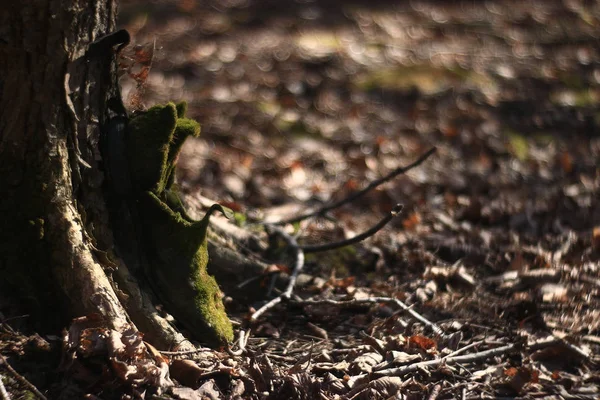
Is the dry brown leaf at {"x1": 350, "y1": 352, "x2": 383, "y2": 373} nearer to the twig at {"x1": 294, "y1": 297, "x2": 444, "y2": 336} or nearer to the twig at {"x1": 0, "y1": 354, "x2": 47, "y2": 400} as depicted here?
the twig at {"x1": 294, "y1": 297, "x2": 444, "y2": 336}

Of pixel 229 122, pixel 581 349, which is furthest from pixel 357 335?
pixel 229 122

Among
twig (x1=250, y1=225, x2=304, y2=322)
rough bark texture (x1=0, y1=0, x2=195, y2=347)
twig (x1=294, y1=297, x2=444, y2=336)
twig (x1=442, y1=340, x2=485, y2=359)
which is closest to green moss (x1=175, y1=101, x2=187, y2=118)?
rough bark texture (x1=0, y1=0, x2=195, y2=347)

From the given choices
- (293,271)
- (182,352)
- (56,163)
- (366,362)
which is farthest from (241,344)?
(56,163)

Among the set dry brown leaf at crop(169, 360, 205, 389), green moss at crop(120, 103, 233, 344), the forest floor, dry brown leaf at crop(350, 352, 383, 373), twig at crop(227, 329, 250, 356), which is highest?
green moss at crop(120, 103, 233, 344)

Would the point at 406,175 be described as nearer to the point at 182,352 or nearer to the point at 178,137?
the point at 178,137

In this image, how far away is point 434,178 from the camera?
6.06 m

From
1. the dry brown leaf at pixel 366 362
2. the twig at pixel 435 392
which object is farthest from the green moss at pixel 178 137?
the twig at pixel 435 392

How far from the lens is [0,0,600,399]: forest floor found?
121 inches

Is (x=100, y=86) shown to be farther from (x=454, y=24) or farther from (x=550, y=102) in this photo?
(x=454, y=24)

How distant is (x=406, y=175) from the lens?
606 cm

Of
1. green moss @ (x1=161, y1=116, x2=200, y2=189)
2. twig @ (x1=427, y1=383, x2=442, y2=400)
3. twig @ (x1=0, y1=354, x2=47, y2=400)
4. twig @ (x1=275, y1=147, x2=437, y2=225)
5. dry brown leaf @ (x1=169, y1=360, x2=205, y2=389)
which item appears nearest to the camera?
twig @ (x1=0, y1=354, x2=47, y2=400)

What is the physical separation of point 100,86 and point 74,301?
85 centimetres

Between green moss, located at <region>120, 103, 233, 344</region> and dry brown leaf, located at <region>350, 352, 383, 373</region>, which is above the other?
green moss, located at <region>120, 103, 233, 344</region>

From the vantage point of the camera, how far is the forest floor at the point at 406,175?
308cm
